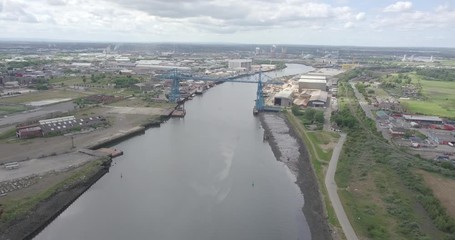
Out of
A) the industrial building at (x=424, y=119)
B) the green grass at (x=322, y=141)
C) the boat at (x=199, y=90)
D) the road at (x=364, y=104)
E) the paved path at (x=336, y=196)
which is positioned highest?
the paved path at (x=336, y=196)

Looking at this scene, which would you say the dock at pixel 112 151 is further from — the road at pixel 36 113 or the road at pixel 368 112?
the road at pixel 368 112

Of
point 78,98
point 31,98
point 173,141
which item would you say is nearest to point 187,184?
point 173,141

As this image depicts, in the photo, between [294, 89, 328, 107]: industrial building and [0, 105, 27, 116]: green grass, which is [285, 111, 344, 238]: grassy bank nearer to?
[294, 89, 328, 107]: industrial building

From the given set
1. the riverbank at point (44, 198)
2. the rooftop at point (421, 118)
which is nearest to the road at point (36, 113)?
the riverbank at point (44, 198)

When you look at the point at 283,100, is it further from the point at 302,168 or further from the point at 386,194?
the point at 386,194

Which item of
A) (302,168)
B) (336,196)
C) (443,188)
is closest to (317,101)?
(302,168)

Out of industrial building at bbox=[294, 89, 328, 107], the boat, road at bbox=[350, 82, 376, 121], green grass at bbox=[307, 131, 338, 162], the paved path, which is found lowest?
the boat

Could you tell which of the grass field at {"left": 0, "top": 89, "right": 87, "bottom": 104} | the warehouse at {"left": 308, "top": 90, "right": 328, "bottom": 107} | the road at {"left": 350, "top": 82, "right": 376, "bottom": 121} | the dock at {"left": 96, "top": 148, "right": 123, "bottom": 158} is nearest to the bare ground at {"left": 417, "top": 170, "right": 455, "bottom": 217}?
the road at {"left": 350, "top": 82, "right": 376, "bottom": 121}
